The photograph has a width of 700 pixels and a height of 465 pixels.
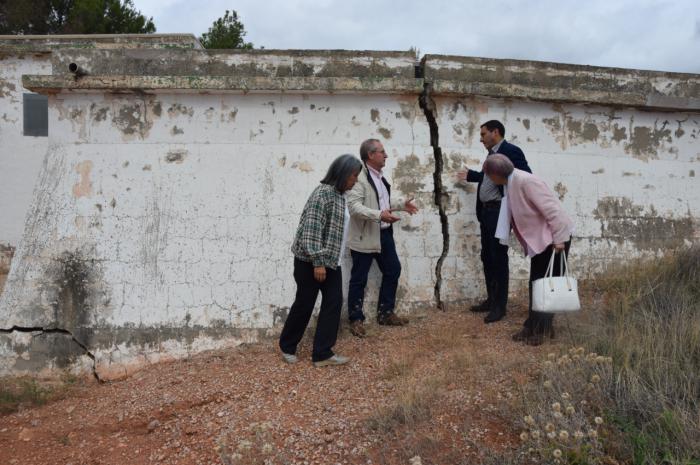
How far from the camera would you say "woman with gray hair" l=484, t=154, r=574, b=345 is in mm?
4484

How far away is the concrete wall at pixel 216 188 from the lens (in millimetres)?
5547

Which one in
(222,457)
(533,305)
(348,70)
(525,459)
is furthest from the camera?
(348,70)

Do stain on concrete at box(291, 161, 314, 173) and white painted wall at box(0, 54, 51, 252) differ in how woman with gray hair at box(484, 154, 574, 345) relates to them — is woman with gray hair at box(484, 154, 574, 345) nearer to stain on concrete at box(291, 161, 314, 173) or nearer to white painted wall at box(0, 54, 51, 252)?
stain on concrete at box(291, 161, 314, 173)

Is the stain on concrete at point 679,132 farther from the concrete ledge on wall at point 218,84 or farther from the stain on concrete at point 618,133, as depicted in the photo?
the concrete ledge on wall at point 218,84

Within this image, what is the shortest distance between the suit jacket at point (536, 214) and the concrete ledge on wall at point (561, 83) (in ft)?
5.08

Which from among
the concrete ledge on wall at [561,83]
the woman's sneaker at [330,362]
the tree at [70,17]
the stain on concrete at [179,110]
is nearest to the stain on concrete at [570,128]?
the concrete ledge on wall at [561,83]

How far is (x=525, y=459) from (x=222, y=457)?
1.80 m

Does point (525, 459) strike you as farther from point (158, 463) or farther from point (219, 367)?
point (219, 367)

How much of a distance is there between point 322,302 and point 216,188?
1.78 meters

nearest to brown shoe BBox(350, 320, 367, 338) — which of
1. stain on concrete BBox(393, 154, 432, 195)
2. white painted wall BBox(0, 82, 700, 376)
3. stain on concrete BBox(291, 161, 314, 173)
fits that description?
white painted wall BBox(0, 82, 700, 376)

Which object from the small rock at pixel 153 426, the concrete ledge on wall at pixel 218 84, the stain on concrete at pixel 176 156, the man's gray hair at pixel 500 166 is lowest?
the small rock at pixel 153 426

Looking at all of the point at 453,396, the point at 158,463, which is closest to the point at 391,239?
the point at 453,396

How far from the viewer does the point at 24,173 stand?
1030 cm

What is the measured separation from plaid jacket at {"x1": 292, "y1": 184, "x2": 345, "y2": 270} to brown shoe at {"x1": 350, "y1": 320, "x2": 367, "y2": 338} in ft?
2.92
